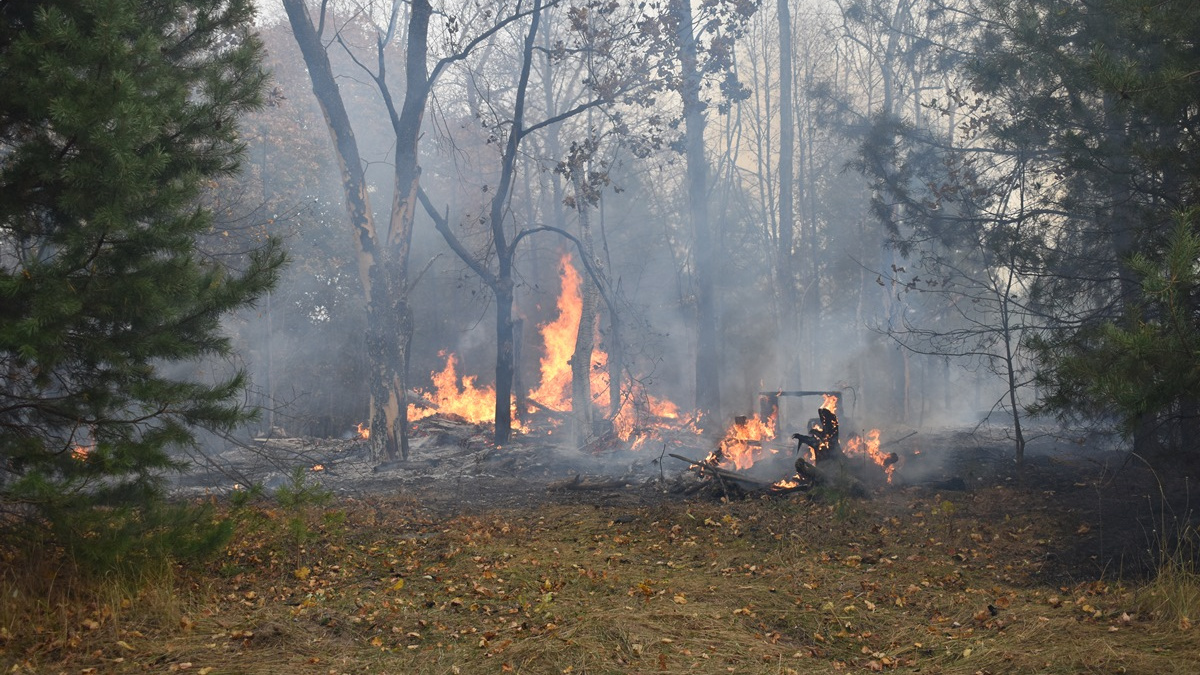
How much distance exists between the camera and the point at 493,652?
5457mm

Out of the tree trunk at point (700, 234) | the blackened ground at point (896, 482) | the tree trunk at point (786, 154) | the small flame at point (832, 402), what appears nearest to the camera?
the blackened ground at point (896, 482)

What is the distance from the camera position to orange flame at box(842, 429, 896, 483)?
12789mm

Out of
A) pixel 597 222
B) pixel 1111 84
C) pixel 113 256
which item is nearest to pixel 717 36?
pixel 1111 84

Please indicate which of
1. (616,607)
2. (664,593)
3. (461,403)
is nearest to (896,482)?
(664,593)

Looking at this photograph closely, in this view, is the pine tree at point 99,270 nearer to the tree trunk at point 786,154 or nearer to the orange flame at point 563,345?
the orange flame at point 563,345

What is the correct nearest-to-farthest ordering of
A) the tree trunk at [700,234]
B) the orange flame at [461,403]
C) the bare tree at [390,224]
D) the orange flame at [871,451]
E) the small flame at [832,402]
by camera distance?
1. the orange flame at [871,451]
2. the small flame at [832,402]
3. the bare tree at [390,224]
4. the tree trunk at [700,234]
5. the orange flame at [461,403]

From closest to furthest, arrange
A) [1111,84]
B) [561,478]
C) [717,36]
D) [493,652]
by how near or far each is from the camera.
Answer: [493,652], [1111,84], [561,478], [717,36]

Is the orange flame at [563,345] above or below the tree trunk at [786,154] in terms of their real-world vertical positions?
below

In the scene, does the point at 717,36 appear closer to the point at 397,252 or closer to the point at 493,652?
the point at 397,252

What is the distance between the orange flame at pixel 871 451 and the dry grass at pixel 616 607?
3416 mm

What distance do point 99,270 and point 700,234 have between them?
1586 cm

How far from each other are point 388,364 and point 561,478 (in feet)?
13.6

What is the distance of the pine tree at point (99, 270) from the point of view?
5.11 meters

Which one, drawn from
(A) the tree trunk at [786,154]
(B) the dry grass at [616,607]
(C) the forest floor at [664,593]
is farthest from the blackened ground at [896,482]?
(A) the tree trunk at [786,154]
